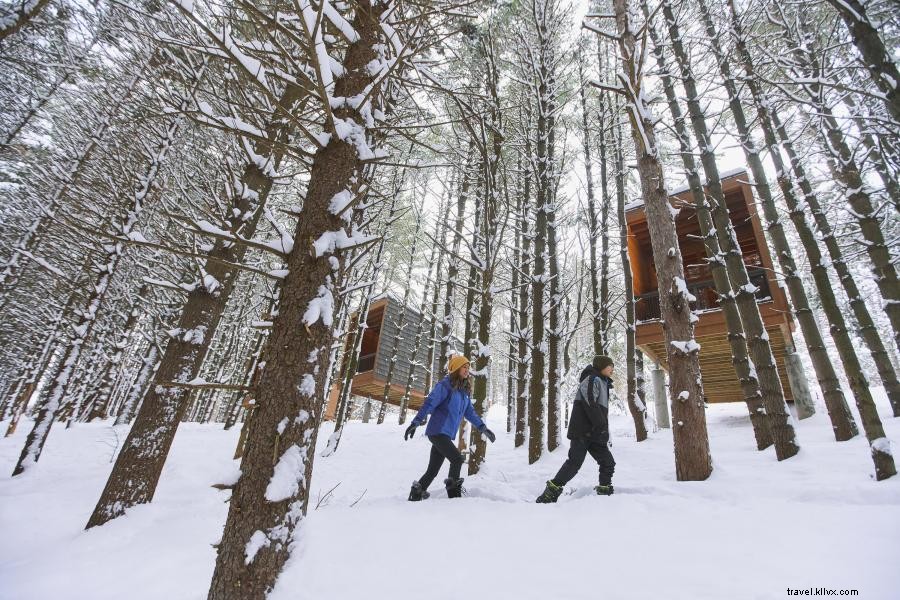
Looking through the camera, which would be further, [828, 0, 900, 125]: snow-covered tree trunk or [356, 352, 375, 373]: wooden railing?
[356, 352, 375, 373]: wooden railing

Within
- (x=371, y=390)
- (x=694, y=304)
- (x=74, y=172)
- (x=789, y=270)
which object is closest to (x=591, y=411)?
(x=789, y=270)

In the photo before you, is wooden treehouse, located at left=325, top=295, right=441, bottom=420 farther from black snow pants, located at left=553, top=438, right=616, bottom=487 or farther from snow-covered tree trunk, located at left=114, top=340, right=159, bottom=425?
black snow pants, located at left=553, top=438, right=616, bottom=487

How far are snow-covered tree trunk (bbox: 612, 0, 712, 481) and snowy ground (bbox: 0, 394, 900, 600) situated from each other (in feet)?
1.34

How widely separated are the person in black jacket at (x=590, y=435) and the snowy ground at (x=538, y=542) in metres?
0.32

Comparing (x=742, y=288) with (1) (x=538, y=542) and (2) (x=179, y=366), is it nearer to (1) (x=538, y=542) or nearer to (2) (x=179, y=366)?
(1) (x=538, y=542)

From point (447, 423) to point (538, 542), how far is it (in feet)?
6.56

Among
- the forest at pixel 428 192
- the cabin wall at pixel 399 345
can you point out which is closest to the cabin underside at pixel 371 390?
the cabin wall at pixel 399 345

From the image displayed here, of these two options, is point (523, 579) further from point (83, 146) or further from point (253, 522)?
point (83, 146)

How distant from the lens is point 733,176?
10383 millimetres

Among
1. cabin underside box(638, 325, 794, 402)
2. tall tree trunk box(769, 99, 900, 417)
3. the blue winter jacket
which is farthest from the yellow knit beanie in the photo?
cabin underside box(638, 325, 794, 402)

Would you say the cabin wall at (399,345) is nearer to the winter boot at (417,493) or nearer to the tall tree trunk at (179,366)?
the tall tree trunk at (179,366)

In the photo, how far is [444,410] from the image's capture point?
4633 millimetres

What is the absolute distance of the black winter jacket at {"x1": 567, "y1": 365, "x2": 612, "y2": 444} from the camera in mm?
4219

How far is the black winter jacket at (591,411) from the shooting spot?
4.22 metres
